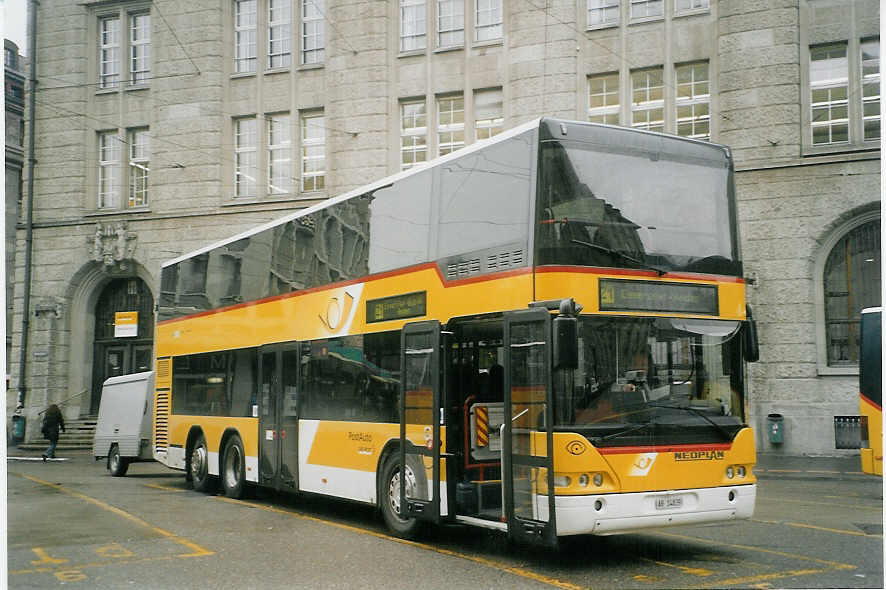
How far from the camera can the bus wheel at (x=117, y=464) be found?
75.2 ft

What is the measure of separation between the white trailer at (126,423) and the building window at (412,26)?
11.9 m

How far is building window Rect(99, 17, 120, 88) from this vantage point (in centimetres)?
2394

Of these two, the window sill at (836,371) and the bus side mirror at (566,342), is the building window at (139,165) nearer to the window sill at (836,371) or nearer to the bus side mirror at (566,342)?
the window sill at (836,371)

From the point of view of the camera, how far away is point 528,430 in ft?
31.4

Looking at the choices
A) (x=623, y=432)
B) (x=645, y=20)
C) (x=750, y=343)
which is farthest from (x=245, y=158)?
(x=623, y=432)

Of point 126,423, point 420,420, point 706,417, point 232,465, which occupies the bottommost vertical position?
point 232,465

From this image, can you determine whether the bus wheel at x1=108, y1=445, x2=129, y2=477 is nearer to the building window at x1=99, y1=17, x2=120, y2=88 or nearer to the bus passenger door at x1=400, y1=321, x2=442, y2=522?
the building window at x1=99, y1=17, x2=120, y2=88

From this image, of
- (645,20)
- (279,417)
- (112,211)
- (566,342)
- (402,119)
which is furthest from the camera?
(112,211)

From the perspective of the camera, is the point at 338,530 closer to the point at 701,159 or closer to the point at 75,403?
the point at 701,159

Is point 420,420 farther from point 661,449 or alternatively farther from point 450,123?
point 450,123

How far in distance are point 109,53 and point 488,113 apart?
32.8 feet

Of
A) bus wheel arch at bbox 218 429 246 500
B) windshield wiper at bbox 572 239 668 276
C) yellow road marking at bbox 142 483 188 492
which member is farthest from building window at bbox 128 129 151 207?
windshield wiper at bbox 572 239 668 276

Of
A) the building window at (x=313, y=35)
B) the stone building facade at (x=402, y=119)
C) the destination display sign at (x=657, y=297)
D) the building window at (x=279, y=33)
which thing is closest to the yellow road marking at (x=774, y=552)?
the destination display sign at (x=657, y=297)

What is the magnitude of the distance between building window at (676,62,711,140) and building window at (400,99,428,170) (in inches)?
277
